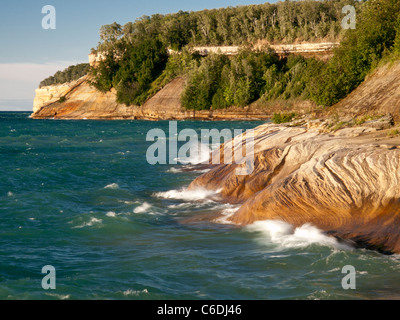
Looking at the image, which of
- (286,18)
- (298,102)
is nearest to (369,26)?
(298,102)

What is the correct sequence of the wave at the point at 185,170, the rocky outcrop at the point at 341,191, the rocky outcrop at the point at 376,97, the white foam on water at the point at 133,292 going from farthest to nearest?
→ the wave at the point at 185,170 → the rocky outcrop at the point at 376,97 → the rocky outcrop at the point at 341,191 → the white foam on water at the point at 133,292

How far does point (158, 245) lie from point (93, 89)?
105243mm

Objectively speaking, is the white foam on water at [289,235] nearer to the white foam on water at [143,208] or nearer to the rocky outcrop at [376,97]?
the white foam on water at [143,208]

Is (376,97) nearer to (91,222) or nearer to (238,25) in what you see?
(91,222)

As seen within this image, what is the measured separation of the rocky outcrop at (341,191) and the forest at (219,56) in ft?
212

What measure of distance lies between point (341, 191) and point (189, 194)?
8567 mm

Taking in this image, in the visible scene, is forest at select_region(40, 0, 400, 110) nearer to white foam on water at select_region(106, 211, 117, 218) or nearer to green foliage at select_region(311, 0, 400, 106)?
green foliage at select_region(311, 0, 400, 106)

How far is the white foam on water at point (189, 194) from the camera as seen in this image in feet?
65.7

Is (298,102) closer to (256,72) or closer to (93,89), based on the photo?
(256,72)

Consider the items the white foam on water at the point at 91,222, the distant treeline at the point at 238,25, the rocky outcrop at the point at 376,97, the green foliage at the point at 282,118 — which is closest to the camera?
the white foam on water at the point at 91,222

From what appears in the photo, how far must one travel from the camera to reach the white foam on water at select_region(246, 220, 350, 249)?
502 inches

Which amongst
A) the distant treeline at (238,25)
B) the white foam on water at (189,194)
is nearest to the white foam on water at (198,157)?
the white foam on water at (189,194)

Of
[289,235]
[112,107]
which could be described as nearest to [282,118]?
[289,235]

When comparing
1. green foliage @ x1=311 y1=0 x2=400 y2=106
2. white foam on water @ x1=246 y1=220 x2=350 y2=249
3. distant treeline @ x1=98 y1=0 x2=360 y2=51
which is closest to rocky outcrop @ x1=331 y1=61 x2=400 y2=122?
green foliage @ x1=311 y1=0 x2=400 y2=106
